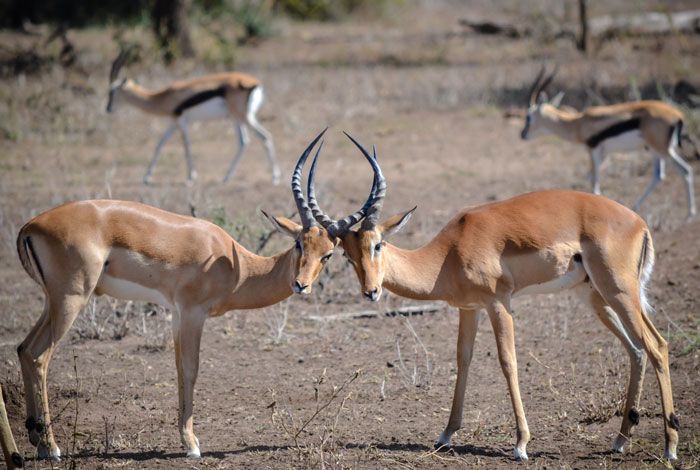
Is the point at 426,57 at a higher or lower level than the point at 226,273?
lower

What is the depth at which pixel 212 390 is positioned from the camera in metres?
6.50

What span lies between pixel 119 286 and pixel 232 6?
19.2 metres

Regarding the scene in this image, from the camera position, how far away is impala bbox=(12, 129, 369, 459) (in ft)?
17.5

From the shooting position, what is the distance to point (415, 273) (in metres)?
5.43

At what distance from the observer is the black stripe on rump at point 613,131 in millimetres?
11516

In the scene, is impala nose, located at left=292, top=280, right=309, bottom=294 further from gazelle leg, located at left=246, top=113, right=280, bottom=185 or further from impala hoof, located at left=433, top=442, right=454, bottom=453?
gazelle leg, located at left=246, top=113, right=280, bottom=185

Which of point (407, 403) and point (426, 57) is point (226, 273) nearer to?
point (407, 403)

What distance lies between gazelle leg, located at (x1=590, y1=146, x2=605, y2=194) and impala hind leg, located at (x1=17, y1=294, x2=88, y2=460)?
285 inches

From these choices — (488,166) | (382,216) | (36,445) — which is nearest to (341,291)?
(382,216)

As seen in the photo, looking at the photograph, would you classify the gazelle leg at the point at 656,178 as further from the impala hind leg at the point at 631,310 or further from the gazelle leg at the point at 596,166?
the impala hind leg at the point at 631,310

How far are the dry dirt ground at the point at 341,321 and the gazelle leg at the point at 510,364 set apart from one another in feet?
0.51

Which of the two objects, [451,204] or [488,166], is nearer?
[451,204]

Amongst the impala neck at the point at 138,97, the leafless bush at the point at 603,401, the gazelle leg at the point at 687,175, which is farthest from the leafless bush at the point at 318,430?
the impala neck at the point at 138,97

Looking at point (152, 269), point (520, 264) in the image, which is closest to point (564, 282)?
point (520, 264)
